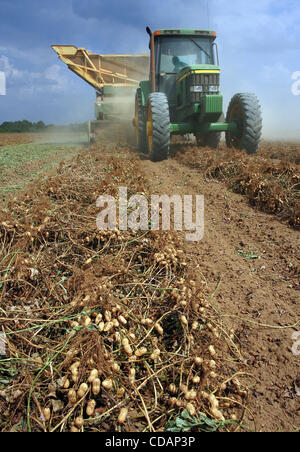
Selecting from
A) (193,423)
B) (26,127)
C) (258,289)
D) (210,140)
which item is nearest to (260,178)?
(258,289)

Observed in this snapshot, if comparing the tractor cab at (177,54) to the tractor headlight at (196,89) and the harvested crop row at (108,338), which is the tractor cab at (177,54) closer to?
the tractor headlight at (196,89)

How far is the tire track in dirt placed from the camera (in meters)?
1.78

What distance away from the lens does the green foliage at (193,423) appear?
153cm

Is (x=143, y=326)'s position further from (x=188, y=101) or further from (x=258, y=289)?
(x=188, y=101)

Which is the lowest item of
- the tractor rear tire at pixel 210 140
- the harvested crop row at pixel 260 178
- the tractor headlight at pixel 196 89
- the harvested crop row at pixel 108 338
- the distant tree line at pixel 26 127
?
the harvested crop row at pixel 108 338

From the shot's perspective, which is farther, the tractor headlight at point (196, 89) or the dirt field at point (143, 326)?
the tractor headlight at point (196, 89)

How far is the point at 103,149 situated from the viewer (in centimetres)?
875

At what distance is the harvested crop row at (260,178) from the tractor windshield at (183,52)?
2.88 metres

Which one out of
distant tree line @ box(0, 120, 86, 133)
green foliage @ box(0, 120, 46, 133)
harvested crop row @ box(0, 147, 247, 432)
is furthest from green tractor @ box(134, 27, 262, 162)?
green foliage @ box(0, 120, 46, 133)

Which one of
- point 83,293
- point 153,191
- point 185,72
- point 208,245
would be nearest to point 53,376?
point 83,293

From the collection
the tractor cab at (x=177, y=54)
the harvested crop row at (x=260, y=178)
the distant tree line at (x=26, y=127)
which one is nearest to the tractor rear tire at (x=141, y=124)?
the tractor cab at (x=177, y=54)

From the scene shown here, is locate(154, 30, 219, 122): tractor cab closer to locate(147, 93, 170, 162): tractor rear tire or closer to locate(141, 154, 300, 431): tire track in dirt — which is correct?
locate(147, 93, 170, 162): tractor rear tire

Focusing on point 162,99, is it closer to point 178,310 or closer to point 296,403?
point 178,310

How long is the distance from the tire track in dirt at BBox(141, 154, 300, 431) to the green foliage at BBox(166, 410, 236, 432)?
0.72 feet
